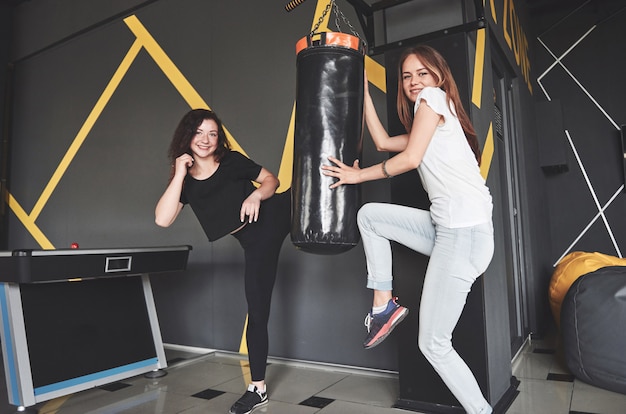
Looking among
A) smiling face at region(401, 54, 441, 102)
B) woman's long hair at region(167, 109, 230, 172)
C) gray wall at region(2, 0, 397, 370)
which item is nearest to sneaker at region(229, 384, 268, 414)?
gray wall at region(2, 0, 397, 370)

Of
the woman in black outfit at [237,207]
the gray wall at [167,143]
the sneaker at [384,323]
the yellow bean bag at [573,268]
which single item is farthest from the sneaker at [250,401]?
the yellow bean bag at [573,268]

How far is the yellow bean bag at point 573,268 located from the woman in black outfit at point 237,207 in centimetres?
218

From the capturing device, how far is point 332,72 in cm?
182

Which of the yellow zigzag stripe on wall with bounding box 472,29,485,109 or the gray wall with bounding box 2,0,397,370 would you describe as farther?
the gray wall with bounding box 2,0,397,370

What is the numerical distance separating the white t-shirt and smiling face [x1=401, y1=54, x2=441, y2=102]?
0.11 meters

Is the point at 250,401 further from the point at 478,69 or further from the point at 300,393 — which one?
the point at 478,69

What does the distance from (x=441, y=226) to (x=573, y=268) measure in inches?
84.6

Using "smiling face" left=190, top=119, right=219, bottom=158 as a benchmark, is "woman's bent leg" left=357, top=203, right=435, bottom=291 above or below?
below

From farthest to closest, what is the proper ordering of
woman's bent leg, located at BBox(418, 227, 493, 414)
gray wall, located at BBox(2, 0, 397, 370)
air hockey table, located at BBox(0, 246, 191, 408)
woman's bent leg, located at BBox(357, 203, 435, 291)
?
gray wall, located at BBox(2, 0, 397, 370) → air hockey table, located at BBox(0, 246, 191, 408) → woman's bent leg, located at BBox(357, 203, 435, 291) → woman's bent leg, located at BBox(418, 227, 493, 414)

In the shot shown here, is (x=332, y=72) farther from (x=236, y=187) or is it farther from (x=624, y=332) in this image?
(x=624, y=332)

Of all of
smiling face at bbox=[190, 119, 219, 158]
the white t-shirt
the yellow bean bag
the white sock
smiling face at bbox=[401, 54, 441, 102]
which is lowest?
the yellow bean bag

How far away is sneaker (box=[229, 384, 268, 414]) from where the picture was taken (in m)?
2.35

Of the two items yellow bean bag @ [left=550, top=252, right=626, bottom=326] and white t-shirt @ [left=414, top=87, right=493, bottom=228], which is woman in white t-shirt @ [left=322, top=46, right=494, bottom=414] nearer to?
white t-shirt @ [left=414, top=87, right=493, bottom=228]

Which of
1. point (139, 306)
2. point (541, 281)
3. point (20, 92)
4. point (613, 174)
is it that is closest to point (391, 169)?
point (139, 306)
